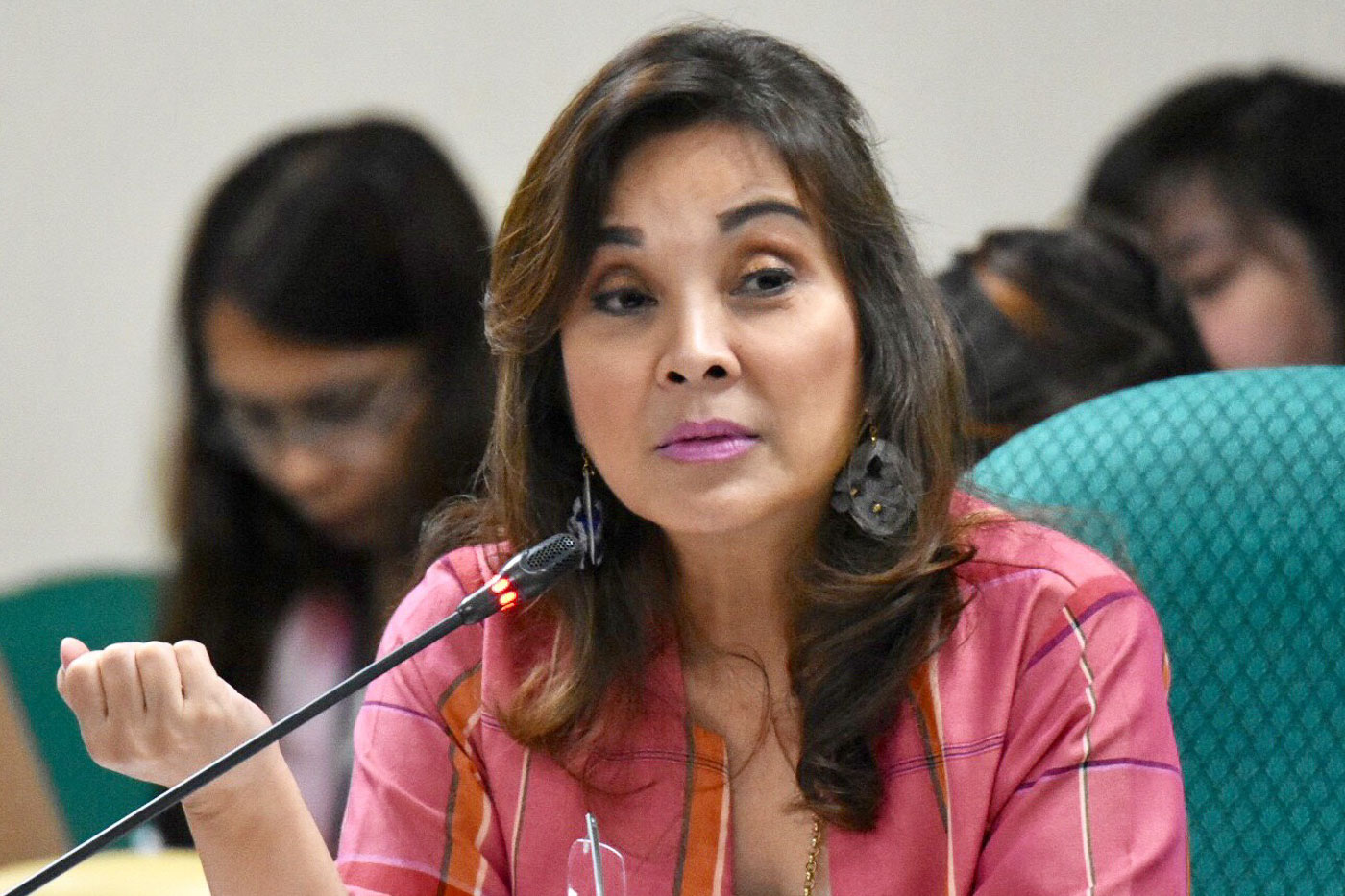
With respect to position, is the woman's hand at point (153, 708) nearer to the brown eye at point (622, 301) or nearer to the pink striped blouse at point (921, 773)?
the pink striped blouse at point (921, 773)

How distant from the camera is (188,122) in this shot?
3.02 meters

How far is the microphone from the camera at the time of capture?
0.99 metres

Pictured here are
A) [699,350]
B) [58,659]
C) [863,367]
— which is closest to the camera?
[699,350]

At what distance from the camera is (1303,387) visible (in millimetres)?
1406

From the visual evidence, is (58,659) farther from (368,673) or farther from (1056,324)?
(368,673)

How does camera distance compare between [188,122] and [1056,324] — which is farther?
[188,122]

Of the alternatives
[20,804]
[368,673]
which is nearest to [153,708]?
[368,673]

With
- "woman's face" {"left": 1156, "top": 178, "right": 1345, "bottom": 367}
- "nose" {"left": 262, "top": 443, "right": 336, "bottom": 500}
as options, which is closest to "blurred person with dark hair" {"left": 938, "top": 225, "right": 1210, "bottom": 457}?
"woman's face" {"left": 1156, "top": 178, "right": 1345, "bottom": 367}

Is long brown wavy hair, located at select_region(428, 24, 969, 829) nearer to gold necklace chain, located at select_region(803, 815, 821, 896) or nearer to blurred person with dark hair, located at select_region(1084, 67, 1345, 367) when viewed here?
gold necklace chain, located at select_region(803, 815, 821, 896)

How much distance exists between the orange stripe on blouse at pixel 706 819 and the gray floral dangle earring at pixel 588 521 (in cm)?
16

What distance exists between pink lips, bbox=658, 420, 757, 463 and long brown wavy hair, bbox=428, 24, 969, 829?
126 millimetres

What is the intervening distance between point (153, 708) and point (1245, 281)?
2.01 meters

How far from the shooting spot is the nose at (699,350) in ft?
→ 4.02

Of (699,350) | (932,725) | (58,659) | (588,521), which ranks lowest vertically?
(58,659)
